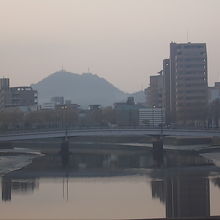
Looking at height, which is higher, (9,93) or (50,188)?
(9,93)

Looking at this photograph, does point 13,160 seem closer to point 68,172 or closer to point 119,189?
point 68,172

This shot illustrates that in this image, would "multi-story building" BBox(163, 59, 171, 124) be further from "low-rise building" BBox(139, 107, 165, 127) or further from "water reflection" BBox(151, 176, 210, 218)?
"water reflection" BBox(151, 176, 210, 218)

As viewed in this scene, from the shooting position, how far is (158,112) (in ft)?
319

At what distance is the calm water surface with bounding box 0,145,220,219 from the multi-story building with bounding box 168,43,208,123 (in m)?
42.5

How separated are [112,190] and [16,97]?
90.5 metres

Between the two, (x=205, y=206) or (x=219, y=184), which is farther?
(x=219, y=184)

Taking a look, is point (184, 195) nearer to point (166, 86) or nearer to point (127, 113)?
point (166, 86)

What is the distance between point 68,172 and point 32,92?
8591 centimetres

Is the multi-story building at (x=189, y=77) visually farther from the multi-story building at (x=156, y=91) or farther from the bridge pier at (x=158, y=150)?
the bridge pier at (x=158, y=150)

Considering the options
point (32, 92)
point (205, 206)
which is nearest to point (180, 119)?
point (32, 92)

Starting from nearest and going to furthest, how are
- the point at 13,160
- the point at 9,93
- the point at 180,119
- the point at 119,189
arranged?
the point at 119,189 → the point at 13,160 → the point at 180,119 → the point at 9,93

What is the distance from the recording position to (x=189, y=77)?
87.4 metres

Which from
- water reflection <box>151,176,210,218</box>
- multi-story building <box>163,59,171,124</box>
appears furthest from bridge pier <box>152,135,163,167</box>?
multi-story building <box>163,59,171,124</box>

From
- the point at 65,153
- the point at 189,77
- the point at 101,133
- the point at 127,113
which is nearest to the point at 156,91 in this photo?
the point at 127,113
